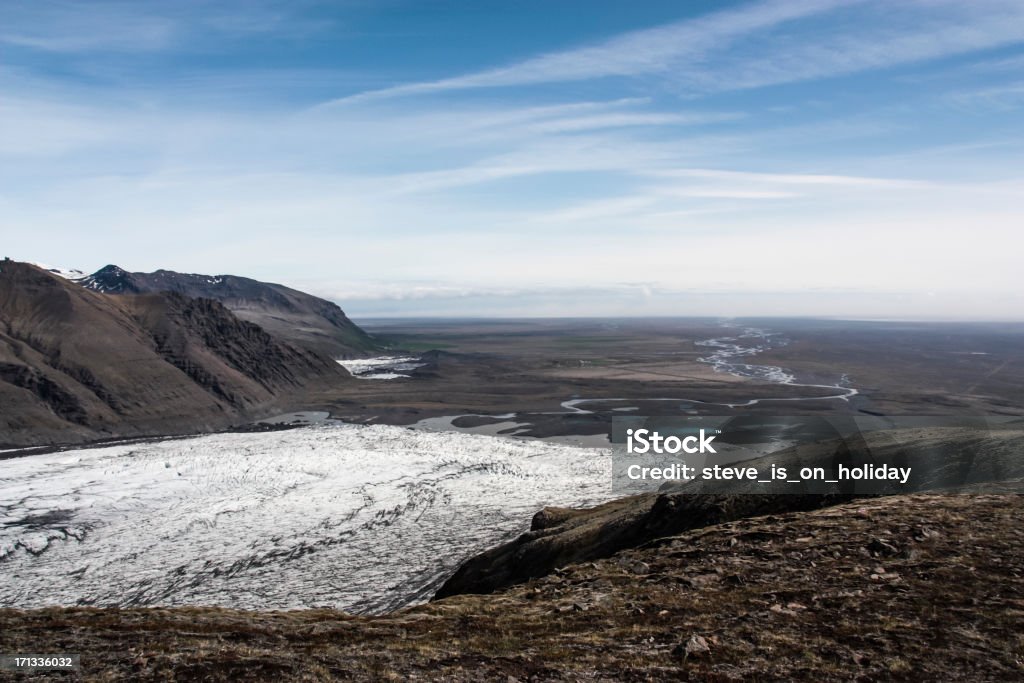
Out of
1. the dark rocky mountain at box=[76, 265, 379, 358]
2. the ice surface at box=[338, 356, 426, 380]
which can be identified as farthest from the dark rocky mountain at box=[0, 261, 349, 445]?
the dark rocky mountain at box=[76, 265, 379, 358]

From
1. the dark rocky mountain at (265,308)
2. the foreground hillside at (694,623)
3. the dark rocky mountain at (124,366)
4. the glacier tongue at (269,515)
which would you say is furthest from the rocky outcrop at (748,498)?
the dark rocky mountain at (265,308)

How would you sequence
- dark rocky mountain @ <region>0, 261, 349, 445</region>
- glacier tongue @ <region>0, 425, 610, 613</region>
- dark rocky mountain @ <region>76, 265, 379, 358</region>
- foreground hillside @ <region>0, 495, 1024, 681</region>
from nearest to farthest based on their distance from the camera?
foreground hillside @ <region>0, 495, 1024, 681</region>, glacier tongue @ <region>0, 425, 610, 613</region>, dark rocky mountain @ <region>0, 261, 349, 445</region>, dark rocky mountain @ <region>76, 265, 379, 358</region>

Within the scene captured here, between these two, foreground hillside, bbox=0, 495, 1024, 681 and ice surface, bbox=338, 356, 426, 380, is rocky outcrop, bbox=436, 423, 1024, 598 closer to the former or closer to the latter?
foreground hillside, bbox=0, 495, 1024, 681

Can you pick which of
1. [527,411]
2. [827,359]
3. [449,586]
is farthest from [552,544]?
[827,359]

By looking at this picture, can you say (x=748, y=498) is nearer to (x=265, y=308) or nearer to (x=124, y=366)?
(x=124, y=366)

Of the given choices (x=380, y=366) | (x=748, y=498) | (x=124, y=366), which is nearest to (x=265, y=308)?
(x=380, y=366)

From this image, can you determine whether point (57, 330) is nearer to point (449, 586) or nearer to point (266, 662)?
point (449, 586)

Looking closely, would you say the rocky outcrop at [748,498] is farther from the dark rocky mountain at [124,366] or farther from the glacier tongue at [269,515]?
the dark rocky mountain at [124,366]
